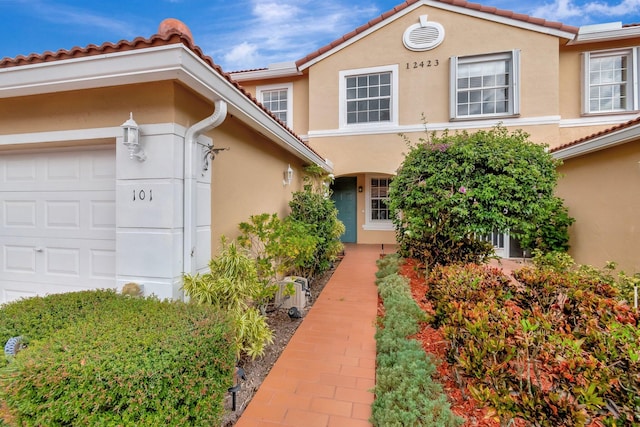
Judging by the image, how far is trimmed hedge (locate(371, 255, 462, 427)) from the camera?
2793 millimetres

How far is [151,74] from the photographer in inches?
138

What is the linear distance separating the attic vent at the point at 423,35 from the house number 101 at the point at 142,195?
1087 centimetres

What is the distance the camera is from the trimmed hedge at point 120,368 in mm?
2129

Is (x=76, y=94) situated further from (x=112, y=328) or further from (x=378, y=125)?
(x=378, y=125)

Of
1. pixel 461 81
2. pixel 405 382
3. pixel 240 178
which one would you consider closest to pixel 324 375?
pixel 405 382

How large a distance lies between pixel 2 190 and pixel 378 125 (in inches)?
420

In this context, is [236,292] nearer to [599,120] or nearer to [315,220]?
[315,220]

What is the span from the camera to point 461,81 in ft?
34.9

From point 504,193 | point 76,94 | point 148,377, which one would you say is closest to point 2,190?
point 76,94

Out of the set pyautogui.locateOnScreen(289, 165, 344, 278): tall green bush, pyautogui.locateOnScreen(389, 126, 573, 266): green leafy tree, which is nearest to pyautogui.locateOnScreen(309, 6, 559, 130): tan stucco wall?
pyautogui.locateOnScreen(389, 126, 573, 266): green leafy tree

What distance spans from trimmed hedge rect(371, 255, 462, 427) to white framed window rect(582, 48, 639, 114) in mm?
11258

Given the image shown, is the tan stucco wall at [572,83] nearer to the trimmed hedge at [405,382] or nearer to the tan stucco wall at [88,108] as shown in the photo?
the trimmed hedge at [405,382]

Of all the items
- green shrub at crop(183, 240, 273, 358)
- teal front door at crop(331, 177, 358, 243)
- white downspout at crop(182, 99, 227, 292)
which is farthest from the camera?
teal front door at crop(331, 177, 358, 243)

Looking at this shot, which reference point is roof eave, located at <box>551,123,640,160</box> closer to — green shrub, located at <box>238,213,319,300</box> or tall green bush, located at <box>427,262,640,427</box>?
tall green bush, located at <box>427,262,640,427</box>
